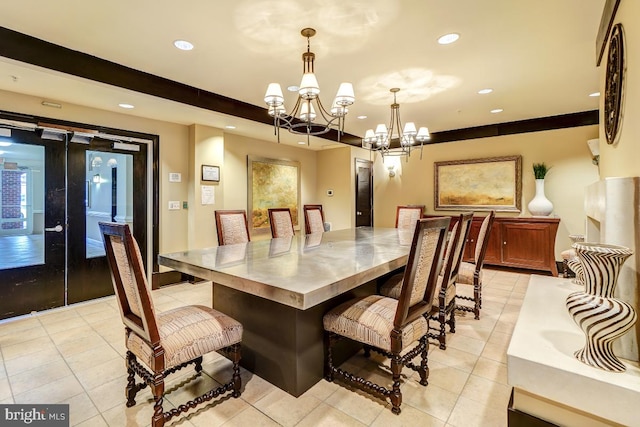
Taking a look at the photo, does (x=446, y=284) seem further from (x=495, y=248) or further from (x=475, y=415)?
(x=495, y=248)

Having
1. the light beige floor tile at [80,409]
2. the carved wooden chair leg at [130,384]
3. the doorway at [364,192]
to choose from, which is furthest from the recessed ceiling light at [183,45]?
the doorway at [364,192]

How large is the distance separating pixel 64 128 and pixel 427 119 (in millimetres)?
5114

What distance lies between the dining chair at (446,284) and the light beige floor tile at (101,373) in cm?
213

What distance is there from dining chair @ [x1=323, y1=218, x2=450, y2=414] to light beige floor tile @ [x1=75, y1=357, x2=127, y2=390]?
1.55 meters

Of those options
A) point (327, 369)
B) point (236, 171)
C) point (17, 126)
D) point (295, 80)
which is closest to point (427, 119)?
point (295, 80)

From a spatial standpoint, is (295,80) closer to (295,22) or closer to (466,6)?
(295,22)

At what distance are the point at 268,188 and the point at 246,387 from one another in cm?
417

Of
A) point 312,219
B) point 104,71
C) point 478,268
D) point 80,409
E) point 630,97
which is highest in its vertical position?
point 104,71

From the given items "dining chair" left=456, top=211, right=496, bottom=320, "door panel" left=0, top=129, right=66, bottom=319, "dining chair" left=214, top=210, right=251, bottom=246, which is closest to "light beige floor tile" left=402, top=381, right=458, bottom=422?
"dining chair" left=456, top=211, right=496, bottom=320

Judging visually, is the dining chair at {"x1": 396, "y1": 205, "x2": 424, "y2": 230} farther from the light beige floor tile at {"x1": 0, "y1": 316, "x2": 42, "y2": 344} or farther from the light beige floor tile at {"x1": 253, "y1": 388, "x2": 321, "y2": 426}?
the light beige floor tile at {"x1": 0, "y1": 316, "x2": 42, "y2": 344}

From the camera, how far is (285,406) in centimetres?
181

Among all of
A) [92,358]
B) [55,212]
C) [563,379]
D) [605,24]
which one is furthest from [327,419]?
[55,212]

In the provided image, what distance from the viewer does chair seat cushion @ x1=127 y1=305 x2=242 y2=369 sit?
1575mm

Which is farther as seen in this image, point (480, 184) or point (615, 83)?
point (480, 184)
